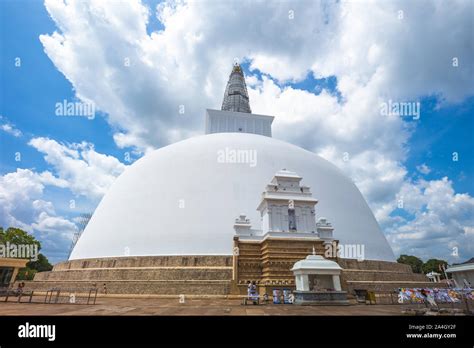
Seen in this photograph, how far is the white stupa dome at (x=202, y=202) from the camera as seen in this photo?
18.3 meters

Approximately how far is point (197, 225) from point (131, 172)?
9788mm

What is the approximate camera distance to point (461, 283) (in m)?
26.4

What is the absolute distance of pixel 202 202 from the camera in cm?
1961

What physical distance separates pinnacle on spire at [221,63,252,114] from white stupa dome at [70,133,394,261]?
1553 cm

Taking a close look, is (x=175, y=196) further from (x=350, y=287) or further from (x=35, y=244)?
(x=35, y=244)

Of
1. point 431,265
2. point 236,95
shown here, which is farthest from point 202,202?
point 431,265

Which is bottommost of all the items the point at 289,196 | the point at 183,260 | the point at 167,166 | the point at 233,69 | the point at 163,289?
the point at 163,289

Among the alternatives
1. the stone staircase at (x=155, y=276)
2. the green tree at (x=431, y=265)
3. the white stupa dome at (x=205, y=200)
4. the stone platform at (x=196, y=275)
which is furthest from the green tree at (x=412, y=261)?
the stone staircase at (x=155, y=276)

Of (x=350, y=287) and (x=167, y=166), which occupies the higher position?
(x=167, y=166)

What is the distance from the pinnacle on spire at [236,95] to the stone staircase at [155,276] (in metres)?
26.8

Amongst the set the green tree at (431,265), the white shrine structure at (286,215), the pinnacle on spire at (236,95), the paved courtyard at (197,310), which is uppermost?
the pinnacle on spire at (236,95)

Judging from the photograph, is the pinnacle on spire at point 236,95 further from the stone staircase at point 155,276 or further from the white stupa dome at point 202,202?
the stone staircase at point 155,276

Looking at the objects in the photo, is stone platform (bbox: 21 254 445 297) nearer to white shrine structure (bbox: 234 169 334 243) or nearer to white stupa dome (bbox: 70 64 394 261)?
white stupa dome (bbox: 70 64 394 261)
